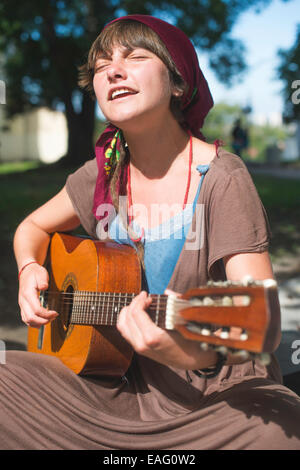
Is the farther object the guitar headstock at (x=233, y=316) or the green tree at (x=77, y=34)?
the green tree at (x=77, y=34)

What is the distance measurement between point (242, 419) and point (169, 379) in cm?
52

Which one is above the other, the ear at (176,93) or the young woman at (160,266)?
the ear at (176,93)

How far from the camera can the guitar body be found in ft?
Answer: 7.06

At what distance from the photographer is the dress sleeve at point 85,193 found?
→ 2637mm

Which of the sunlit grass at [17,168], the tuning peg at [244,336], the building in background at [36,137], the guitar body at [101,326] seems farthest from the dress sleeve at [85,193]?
the building in background at [36,137]

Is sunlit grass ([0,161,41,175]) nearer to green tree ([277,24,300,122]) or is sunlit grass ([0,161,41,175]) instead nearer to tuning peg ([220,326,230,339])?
green tree ([277,24,300,122])

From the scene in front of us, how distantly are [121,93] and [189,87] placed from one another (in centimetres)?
32

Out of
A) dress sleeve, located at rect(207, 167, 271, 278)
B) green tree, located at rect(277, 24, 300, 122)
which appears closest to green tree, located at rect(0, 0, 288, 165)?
green tree, located at rect(277, 24, 300, 122)

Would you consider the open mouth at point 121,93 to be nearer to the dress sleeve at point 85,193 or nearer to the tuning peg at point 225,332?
the dress sleeve at point 85,193

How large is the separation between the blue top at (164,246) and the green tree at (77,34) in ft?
23.8

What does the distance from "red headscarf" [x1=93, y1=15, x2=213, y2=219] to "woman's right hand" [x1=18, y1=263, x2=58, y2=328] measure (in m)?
0.42

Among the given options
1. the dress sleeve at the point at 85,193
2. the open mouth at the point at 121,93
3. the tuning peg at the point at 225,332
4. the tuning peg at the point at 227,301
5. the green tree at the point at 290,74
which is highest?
the green tree at the point at 290,74
